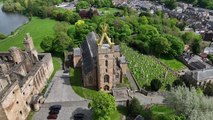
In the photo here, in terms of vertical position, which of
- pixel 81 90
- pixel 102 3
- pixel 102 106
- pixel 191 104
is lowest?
pixel 81 90

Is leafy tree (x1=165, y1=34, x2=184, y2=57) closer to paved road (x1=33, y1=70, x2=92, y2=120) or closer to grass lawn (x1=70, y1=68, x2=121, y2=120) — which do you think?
grass lawn (x1=70, y1=68, x2=121, y2=120)

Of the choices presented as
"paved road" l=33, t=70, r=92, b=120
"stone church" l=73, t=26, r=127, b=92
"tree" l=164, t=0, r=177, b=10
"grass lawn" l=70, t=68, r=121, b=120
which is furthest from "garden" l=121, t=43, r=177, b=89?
"tree" l=164, t=0, r=177, b=10

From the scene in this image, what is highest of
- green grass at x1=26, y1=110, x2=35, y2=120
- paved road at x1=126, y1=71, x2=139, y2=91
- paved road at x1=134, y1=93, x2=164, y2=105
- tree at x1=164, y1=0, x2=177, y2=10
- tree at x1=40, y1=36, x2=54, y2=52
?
tree at x1=164, y1=0, x2=177, y2=10

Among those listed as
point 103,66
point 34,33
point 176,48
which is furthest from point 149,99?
point 34,33

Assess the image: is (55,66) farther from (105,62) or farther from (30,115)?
(105,62)

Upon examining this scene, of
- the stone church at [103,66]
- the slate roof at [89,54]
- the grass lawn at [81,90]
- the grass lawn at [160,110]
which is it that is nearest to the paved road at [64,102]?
the grass lawn at [81,90]

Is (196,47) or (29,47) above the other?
(29,47)
